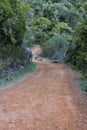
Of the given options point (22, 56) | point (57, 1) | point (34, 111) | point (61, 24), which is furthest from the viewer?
point (57, 1)

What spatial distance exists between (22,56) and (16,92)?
35.6 ft

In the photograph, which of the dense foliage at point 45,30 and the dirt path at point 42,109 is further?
the dense foliage at point 45,30

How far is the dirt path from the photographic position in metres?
8.45

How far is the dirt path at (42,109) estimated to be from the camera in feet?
27.7

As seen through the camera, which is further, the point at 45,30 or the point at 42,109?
the point at 45,30

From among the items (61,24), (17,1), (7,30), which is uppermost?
(17,1)

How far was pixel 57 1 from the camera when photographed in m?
63.1

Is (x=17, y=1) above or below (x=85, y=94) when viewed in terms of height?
above

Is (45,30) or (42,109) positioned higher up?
(42,109)

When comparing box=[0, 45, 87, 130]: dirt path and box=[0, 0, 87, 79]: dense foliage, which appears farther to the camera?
box=[0, 0, 87, 79]: dense foliage

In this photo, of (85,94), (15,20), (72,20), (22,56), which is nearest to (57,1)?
(72,20)

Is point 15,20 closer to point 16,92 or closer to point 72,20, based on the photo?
point 16,92

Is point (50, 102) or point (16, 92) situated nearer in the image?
point (50, 102)

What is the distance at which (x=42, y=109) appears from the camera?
1019 centimetres
